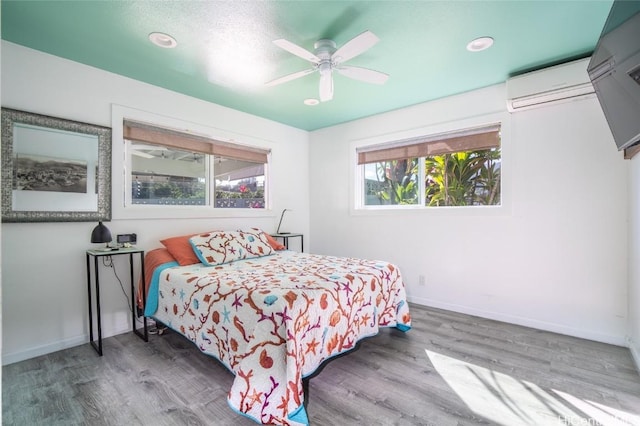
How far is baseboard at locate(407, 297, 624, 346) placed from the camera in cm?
282

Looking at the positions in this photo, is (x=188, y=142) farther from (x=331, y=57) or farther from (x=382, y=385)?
(x=382, y=385)

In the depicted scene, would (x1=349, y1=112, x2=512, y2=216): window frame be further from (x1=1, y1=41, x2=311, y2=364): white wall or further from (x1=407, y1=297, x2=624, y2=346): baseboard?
(x1=1, y1=41, x2=311, y2=364): white wall

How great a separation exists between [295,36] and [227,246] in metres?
1.98

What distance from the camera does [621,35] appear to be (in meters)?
1.61

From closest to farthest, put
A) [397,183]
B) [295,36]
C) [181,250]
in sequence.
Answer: [295,36] < [181,250] < [397,183]

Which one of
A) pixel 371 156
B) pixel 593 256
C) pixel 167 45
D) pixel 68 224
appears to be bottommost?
pixel 593 256

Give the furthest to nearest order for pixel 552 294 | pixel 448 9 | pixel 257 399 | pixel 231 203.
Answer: pixel 231 203
pixel 552 294
pixel 448 9
pixel 257 399

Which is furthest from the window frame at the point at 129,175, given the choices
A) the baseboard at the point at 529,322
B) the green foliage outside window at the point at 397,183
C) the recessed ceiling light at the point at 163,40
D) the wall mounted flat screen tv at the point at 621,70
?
the wall mounted flat screen tv at the point at 621,70

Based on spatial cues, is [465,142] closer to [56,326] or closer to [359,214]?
[359,214]

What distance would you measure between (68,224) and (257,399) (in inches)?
88.7

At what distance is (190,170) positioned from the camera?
12.5ft

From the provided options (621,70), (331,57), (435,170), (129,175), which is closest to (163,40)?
(331,57)

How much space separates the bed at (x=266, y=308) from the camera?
191 centimetres

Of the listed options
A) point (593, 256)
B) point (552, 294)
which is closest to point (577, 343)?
point (552, 294)
